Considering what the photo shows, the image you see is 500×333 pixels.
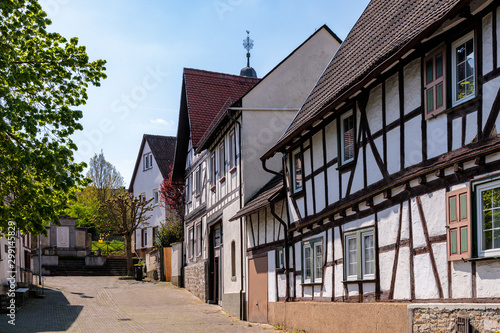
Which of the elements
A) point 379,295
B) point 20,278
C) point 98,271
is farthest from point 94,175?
point 379,295

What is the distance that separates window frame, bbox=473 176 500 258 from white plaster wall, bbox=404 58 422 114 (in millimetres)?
2079

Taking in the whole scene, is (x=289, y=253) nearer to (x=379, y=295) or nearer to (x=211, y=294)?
(x=379, y=295)

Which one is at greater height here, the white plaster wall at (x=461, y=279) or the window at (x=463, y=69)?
the window at (x=463, y=69)

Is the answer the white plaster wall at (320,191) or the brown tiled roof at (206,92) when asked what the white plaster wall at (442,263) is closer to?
the white plaster wall at (320,191)

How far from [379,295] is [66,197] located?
7111 millimetres

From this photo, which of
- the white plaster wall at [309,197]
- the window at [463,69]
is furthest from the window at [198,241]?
the window at [463,69]

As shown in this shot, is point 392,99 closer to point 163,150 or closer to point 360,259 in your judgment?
point 360,259

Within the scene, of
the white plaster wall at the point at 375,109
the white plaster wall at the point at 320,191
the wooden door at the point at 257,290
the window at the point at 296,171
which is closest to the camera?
the white plaster wall at the point at 375,109

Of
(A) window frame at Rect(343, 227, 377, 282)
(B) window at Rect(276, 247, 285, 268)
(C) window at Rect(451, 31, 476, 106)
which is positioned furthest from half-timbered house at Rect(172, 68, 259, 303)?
(C) window at Rect(451, 31, 476, 106)

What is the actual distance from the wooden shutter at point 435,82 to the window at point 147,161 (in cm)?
3965

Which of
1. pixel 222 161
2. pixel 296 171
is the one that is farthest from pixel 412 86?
pixel 222 161

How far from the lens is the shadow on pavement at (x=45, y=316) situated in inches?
665

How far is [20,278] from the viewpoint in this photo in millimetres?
24734

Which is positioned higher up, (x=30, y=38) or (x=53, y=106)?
(x=30, y=38)
